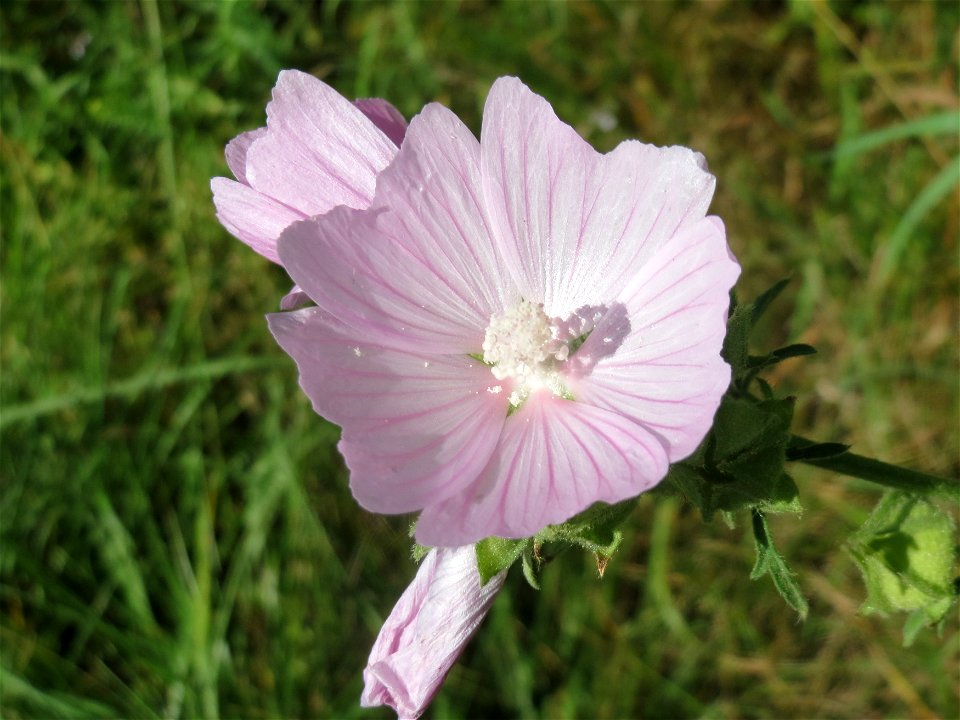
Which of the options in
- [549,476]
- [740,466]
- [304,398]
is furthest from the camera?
[304,398]

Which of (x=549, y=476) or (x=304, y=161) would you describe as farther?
(x=304, y=161)

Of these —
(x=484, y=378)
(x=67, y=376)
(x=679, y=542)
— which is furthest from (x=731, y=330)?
(x=67, y=376)

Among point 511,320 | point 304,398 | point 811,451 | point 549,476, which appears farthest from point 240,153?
point 304,398

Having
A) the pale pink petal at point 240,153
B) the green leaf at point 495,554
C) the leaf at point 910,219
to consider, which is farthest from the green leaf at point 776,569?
the leaf at point 910,219

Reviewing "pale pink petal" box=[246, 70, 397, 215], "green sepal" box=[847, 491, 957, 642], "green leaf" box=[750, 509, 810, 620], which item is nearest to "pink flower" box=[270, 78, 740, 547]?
"pale pink petal" box=[246, 70, 397, 215]

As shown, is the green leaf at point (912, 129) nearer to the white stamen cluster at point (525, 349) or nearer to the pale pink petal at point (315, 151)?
the white stamen cluster at point (525, 349)

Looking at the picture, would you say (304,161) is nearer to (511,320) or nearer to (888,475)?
(511,320)

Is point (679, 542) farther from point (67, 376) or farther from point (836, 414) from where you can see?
point (67, 376)

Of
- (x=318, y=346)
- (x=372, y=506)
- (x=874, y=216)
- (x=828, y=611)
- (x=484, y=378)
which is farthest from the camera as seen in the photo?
(x=874, y=216)

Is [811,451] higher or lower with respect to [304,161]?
lower
